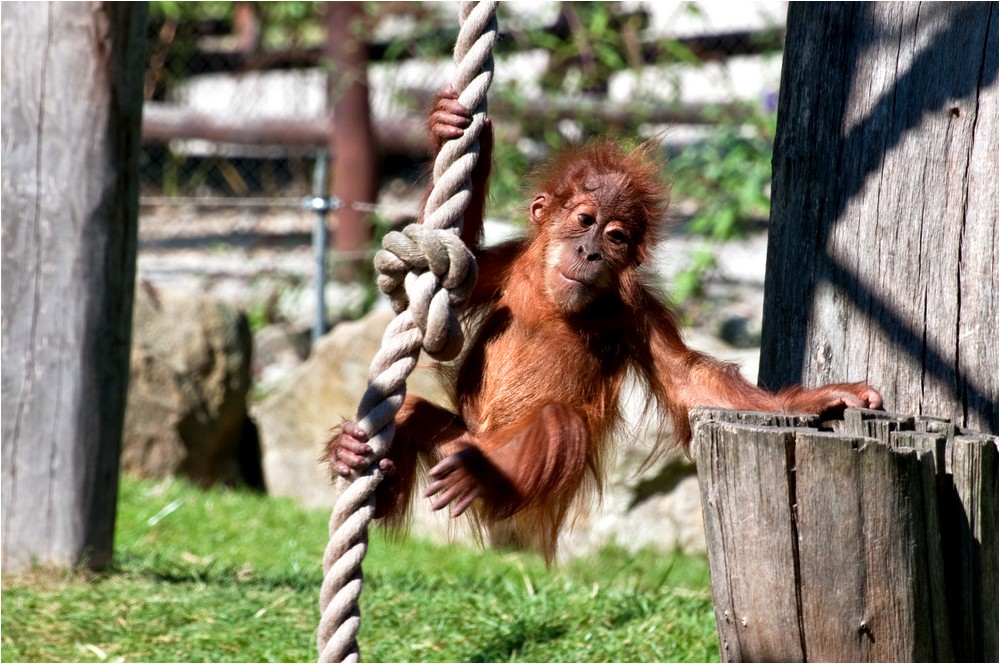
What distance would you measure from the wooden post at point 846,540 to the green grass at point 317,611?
147 cm

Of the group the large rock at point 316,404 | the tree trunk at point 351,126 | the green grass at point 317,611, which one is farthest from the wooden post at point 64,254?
the tree trunk at point 351,126

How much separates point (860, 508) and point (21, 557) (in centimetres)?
392

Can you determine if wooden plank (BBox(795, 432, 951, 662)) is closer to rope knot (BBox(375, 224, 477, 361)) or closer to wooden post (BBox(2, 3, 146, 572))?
rope knot (BBox(375, 224, 477, 361))

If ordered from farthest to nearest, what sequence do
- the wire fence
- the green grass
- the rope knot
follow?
the wire fence
the green grass
the rope knot

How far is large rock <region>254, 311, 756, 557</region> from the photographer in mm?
6816

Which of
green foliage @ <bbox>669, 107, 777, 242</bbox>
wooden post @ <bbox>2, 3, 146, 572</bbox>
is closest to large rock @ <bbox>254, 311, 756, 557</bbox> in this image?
wooden post @ <bbox>2, 3, 146, 572</bbox>

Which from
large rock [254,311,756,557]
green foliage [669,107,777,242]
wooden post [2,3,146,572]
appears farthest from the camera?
green foliage [669,107,777,242]

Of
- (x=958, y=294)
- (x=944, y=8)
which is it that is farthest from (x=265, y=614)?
(x=944, y=8)

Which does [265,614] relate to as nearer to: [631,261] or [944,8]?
[631,261]

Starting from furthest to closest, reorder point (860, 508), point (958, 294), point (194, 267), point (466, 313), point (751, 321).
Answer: point (194, 267) → point (751, 321) → point (466, 313) → point (958, 294) → point (860, 508)

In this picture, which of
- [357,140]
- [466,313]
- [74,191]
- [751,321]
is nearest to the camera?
[466,313]

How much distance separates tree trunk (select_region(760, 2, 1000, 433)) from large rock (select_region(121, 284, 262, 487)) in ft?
16.4

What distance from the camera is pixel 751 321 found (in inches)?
368

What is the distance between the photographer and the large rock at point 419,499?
6816 mm
